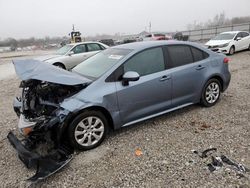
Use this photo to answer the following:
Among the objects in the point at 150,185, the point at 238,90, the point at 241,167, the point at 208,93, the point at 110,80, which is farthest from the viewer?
the point at 238,90

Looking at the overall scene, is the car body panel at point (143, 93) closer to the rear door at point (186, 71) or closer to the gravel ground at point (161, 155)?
the rear door at point (186, 71)

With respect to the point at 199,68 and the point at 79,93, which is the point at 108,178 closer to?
the point at 79,93

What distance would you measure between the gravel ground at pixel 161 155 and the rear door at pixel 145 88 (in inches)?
15.9

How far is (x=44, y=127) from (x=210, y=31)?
97.6 ft

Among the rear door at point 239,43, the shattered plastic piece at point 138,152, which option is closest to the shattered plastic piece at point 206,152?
the shattered plastic piece at point 138,152

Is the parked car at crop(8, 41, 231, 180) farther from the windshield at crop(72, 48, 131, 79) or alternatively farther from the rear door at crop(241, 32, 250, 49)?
the rear door at crop(241, 32, 250, 49)

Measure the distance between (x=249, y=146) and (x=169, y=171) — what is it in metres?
1.42

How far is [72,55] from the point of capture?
35.1ft

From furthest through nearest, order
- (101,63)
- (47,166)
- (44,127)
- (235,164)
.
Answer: (101,63) < (44,127) < (235,164) < (47,166)

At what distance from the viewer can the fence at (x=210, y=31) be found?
88.8ft

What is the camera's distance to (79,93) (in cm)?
356

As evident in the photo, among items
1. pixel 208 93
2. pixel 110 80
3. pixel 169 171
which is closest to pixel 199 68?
pixel 208 93

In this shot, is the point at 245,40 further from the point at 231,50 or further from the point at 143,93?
the point at 143,93

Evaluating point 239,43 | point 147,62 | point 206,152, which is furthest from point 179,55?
point 239,43
